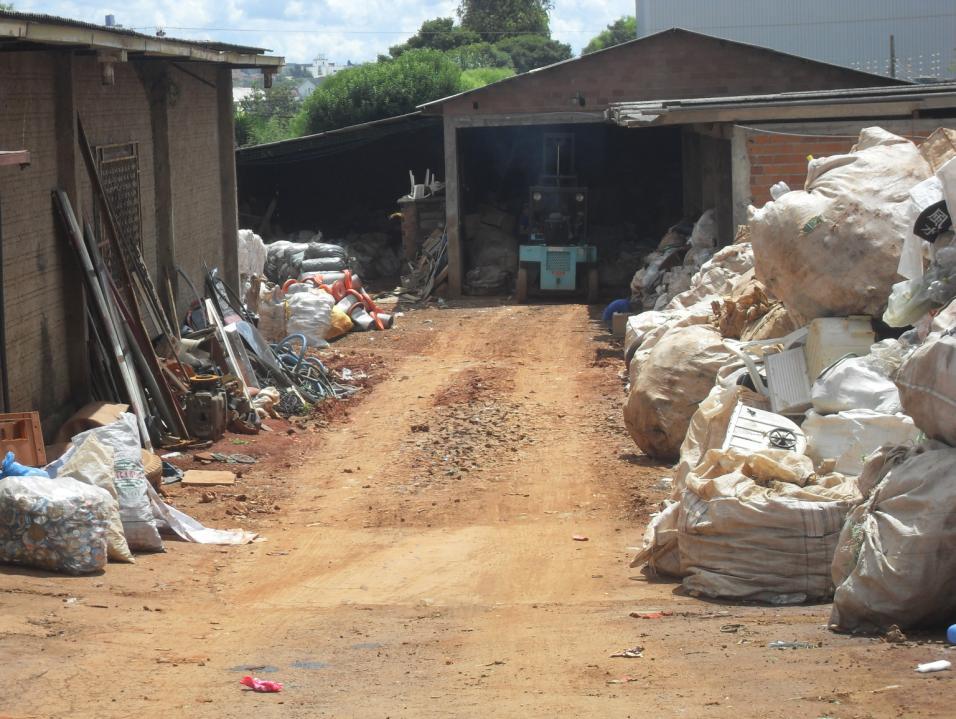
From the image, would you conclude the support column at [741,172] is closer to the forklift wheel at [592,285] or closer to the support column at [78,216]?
the support column at [78,216]

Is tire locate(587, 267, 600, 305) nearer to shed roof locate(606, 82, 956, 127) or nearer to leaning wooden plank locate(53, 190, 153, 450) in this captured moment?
shed roof locate(606, 82, 956, 127)

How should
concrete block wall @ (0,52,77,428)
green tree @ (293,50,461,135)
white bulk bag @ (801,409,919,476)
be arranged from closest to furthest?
white bulk bag @ (801,409,919,476) → concrete block wall @ (0,52,77,428) → green tree @ (293,50,461,135)

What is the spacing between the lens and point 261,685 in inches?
182

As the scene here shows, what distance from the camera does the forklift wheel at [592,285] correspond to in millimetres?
20453

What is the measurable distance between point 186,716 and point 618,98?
17349 mm

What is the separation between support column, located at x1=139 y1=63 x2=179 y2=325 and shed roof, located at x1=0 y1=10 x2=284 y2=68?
66 cm

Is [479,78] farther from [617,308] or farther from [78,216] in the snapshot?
[78,216]

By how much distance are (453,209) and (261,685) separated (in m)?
17.1

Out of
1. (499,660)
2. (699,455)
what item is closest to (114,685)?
(499,660)

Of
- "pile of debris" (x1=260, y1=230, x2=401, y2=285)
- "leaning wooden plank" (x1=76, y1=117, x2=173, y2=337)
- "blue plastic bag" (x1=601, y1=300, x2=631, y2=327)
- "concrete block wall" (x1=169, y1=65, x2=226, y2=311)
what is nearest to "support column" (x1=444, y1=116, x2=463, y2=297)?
"pile of debris" (x1=260, y1=230, x2=401, y2=285)

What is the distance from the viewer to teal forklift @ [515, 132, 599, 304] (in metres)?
20.5

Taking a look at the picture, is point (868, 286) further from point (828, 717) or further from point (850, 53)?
point (850, 53)

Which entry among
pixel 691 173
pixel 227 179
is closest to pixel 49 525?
pixel 227 179

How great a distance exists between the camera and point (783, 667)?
450cm
